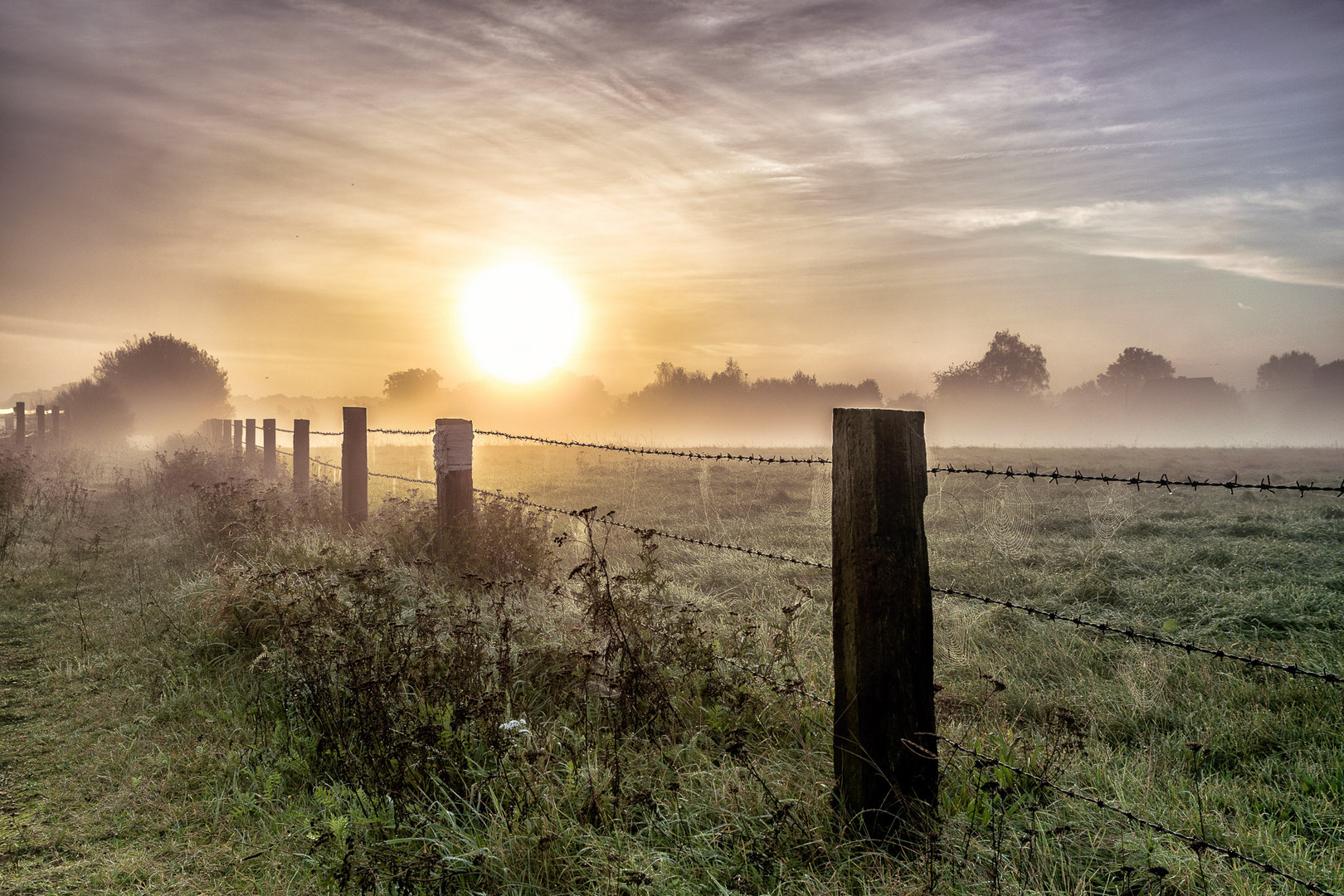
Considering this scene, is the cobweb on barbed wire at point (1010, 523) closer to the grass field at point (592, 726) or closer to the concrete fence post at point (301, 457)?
the grass field at point (592, 726)

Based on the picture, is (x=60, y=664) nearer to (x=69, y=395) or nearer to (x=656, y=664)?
(x=656, y=664)

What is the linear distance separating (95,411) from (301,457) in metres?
36.1

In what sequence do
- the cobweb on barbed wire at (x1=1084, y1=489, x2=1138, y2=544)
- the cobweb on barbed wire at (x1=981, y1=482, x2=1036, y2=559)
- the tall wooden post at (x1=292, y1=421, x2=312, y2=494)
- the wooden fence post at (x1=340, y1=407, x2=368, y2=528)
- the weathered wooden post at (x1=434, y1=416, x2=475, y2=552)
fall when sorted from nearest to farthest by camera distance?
the weathered wooden post at (x1=434, y1=416, x2=475, y2=552) < the wooden fence post at (x1=340, y1=407, x2=368, y2=528) < the cobweb on barbed wire at (x1=981, y1=482, x2=1036, y2=559) < the cobweb on barbed wire at (x1=1084, y1=489, x2=1138, y2=544) < the tall wooden post at (x1=292, y1=421, x2=312, y2=494)

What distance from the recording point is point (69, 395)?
130 feet

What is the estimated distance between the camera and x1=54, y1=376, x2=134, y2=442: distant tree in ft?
124

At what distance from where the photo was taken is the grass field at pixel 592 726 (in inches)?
109

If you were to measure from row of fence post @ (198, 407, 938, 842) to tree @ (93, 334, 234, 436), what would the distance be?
47.3 m

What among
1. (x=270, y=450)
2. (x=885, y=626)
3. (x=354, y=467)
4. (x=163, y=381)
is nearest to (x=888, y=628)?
(x=885, y=626)

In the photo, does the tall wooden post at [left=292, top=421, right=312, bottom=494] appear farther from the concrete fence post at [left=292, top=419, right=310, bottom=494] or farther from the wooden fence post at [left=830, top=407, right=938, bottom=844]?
the wooden fence post at [left=830, top=407, right=938, bottom=844]

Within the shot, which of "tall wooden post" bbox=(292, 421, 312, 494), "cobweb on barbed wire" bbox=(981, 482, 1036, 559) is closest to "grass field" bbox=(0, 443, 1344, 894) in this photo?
"cobweb on barbed wire" bbox=(981, 482, 1036, 559)

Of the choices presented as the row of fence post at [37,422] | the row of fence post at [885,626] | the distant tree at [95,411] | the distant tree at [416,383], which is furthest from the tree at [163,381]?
the row of fence post at [885,626]

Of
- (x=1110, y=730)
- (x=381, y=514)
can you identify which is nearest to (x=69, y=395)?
(x=381, y=514)

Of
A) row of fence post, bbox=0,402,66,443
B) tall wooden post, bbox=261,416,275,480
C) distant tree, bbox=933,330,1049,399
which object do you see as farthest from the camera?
distant tree, bbox=933,330,1049,399

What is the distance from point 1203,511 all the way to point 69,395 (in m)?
49.2
